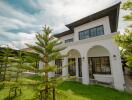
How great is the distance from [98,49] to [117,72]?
4.78 meters

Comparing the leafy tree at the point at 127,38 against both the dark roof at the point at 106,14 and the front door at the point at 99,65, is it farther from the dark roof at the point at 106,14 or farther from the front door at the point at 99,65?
the front door at the point at 99,65

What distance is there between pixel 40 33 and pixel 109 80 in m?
9.65

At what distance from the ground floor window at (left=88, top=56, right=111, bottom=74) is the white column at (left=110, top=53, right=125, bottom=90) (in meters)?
3.33

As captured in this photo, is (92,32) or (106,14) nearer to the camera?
(106,14)

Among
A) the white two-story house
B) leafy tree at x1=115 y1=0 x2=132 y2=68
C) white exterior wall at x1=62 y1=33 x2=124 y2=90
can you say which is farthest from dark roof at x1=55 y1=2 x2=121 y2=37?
leafy tree at x1=115 y1=0 x2=132 y2=68

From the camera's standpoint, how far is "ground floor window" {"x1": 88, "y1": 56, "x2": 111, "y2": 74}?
13383mm

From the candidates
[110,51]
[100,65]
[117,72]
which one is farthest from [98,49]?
[117,72]

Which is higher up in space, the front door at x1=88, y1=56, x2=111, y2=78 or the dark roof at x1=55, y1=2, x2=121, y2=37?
the dark roof at x1=55, y1=2, x2=121, y2=37

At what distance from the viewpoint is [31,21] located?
331 inches

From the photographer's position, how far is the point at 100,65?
45.9 feet

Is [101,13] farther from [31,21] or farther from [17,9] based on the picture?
[17,9]

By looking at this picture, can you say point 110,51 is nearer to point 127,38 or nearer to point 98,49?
point 98,49

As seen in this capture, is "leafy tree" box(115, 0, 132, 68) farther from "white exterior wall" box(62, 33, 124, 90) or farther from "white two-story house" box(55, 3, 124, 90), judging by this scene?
"white two-story house" box(55, 3, 124, 90)

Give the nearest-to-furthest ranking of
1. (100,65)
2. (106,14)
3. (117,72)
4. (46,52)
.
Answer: (46,52)
(117,72)
(106,14)
(100,65)
